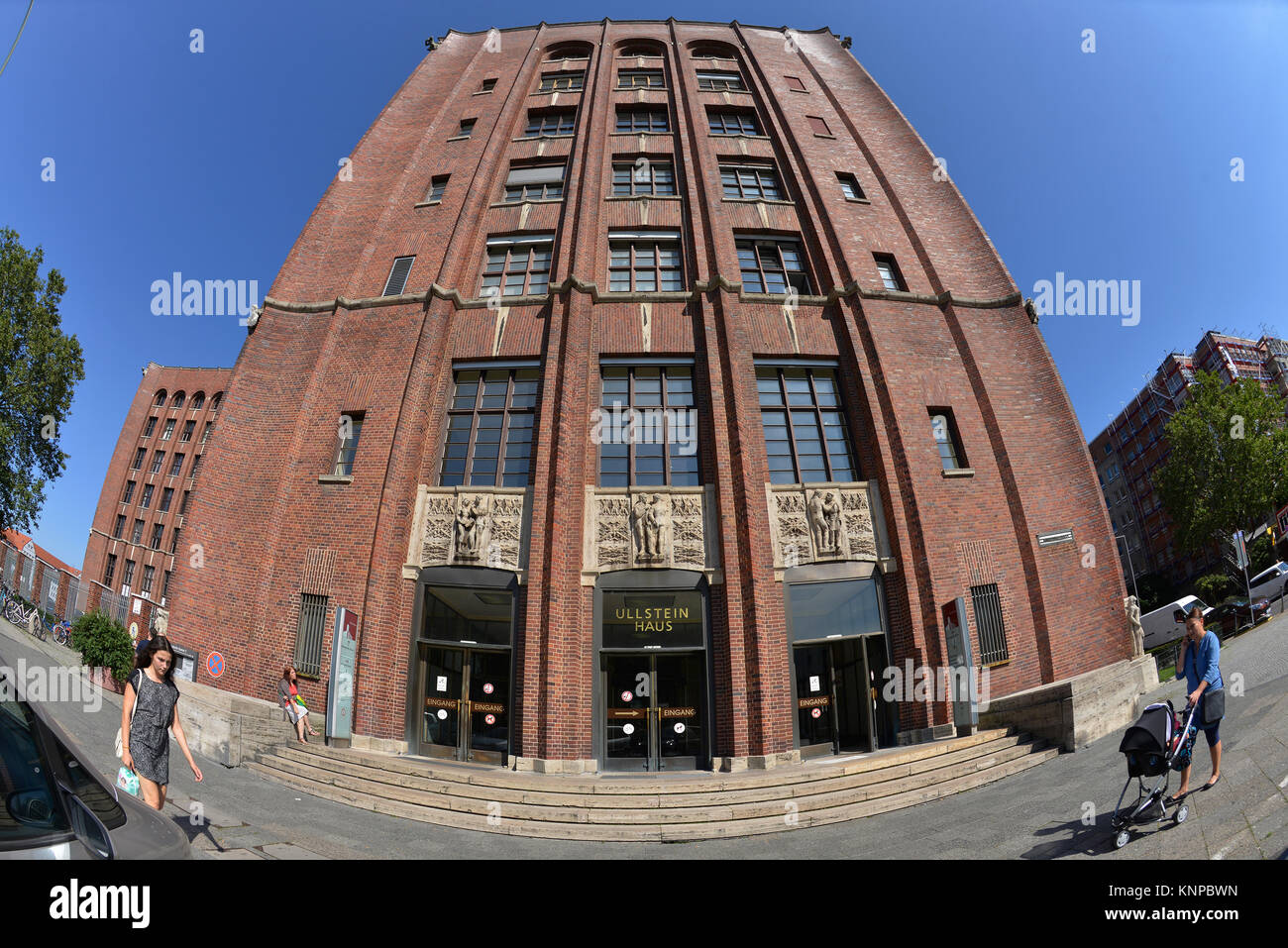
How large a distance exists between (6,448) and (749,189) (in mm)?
30508

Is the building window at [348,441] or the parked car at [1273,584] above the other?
the building window at [348,441]

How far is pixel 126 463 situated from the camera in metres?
48.8

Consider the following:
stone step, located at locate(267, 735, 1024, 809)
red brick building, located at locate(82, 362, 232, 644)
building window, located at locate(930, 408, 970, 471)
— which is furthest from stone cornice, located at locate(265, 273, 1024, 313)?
red brick building, located at locate(82, 362, 232, 644)

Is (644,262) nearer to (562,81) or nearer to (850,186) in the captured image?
(850,186)

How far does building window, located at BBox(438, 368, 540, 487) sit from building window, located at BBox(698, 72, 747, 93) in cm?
1588

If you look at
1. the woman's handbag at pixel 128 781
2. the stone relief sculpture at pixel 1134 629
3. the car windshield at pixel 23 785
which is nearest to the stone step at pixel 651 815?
the woman's handbag at pixel 128 781

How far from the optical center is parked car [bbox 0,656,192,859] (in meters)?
2.42

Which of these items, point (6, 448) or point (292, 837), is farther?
point (6, 448)

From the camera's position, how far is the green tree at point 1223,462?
3272 centimetres

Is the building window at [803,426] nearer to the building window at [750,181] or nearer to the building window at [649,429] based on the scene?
the building window at [649,429]

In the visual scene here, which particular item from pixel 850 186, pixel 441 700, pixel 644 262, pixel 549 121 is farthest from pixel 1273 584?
pixel 549 121

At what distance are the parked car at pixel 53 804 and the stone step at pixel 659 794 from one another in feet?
24.3
